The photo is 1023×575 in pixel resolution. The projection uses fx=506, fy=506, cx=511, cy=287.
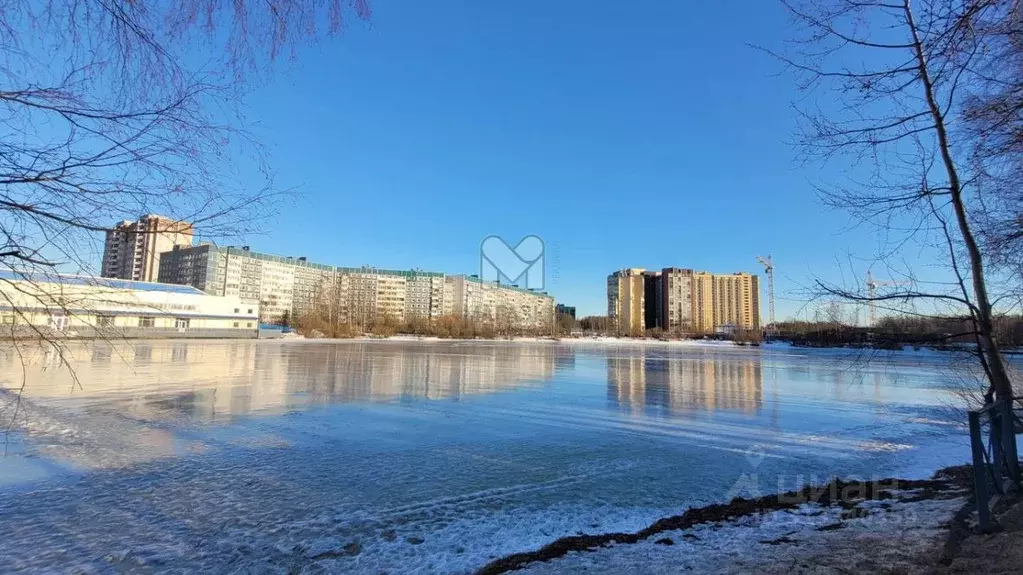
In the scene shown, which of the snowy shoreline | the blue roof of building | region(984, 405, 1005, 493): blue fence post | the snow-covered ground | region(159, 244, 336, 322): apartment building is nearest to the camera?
the blue roof of building

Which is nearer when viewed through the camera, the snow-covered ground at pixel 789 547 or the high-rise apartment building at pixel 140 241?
the high-rise apartment building at pixel 140 241

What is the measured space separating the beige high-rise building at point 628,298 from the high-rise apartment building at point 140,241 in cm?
13216

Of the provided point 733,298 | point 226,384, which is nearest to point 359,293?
point 226,384

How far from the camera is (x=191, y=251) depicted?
115 inches

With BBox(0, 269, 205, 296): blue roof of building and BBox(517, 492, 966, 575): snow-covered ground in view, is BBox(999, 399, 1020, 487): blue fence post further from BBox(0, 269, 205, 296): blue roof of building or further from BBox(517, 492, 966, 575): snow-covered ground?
BBox(0, 269, 205, 296): blue roof of building

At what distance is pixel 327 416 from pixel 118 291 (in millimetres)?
8066

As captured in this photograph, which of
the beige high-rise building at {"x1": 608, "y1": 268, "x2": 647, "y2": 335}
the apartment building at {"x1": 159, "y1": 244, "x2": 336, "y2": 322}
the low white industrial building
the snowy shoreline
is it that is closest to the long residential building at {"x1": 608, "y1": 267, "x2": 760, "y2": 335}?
the beige high-rise building at {"x1": 608, "y1": 268, "x2": 647, "y2": 335}

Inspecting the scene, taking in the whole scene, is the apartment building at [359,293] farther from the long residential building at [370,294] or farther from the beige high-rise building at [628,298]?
the beige high-rise building at [628,298]

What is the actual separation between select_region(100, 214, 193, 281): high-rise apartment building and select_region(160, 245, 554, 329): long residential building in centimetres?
5103

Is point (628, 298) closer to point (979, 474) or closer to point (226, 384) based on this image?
point (226, 384)

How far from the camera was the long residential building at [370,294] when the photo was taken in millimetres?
→ 85062

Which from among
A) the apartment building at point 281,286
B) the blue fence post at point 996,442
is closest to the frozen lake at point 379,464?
the blue fence post at point 996,442

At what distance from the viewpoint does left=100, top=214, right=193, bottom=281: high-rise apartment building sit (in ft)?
7.54

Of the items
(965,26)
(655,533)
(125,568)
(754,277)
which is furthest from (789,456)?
(754,277)
